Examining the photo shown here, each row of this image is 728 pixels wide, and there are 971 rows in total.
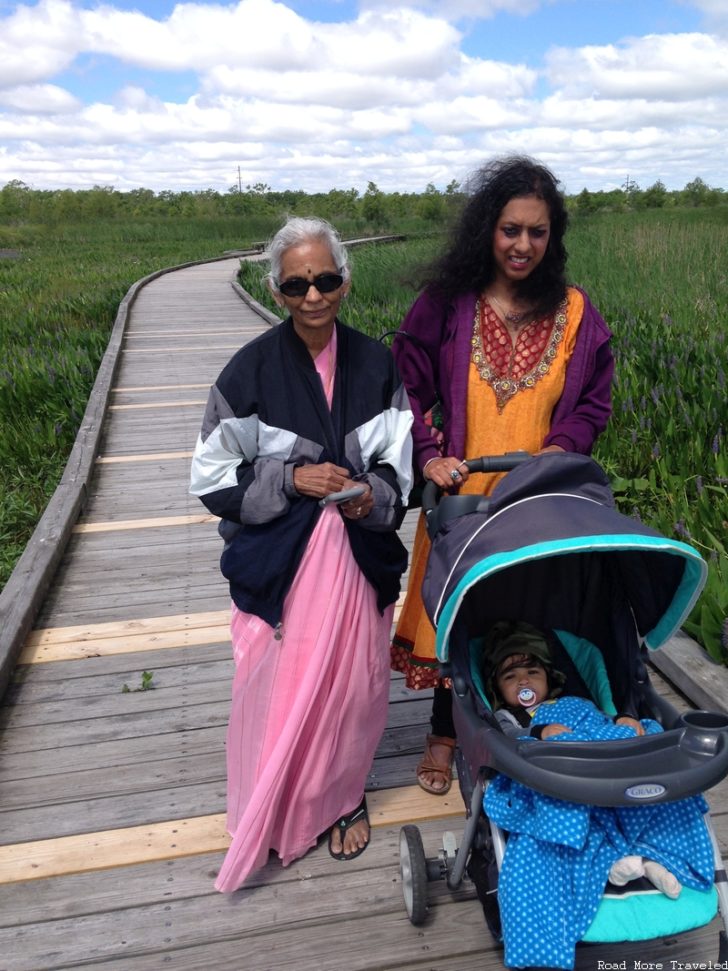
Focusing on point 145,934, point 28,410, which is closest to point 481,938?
point 145,934

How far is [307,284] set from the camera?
1.96m

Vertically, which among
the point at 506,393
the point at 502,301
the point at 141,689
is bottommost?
the point at 141,689

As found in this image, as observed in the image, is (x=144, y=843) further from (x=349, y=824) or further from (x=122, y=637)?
(x=122, y=637)

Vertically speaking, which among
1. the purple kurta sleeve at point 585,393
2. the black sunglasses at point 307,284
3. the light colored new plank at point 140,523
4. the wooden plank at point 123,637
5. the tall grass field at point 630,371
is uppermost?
the black sunglasses at point 307,284

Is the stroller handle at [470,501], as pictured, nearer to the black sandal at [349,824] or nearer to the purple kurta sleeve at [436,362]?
the purple kurta sleeve at [436,362]

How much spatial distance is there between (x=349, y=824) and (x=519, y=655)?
2.42 feet

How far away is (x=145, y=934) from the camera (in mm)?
2025

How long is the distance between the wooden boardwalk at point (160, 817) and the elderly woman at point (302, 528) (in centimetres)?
17

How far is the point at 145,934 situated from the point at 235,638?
76 cm

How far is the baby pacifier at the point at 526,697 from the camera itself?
80.0 inches

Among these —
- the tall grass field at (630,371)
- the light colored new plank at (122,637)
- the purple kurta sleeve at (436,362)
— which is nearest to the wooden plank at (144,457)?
the tall grass field at (630,371)

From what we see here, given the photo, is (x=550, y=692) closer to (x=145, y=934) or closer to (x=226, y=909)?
(x=226, y=909)

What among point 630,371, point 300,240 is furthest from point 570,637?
point 630,371

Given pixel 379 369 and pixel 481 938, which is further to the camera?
pixel 379 369
